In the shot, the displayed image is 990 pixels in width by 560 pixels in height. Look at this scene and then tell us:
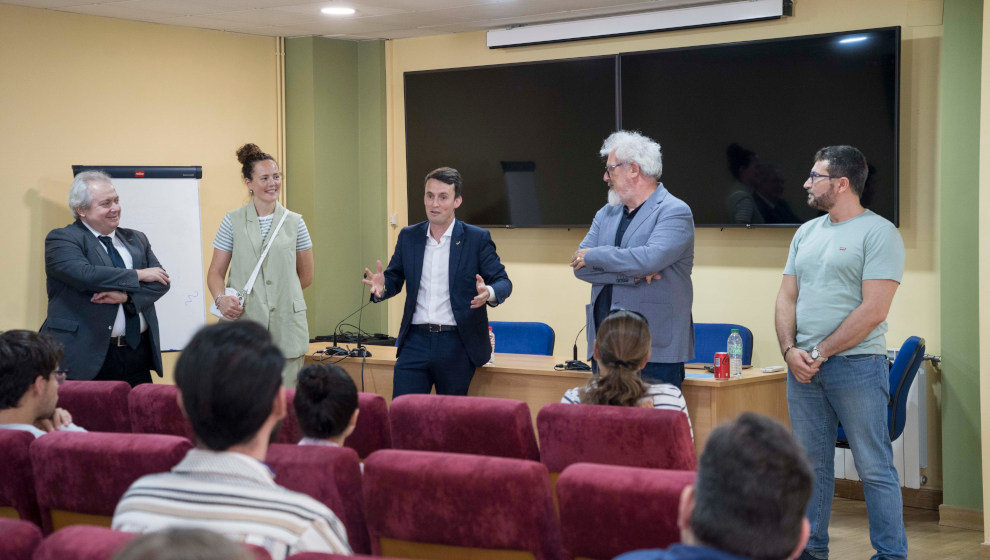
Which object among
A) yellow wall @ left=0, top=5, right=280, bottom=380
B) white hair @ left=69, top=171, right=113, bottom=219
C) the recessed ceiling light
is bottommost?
white hair @ left=69, top=171, right=113, bottom=219

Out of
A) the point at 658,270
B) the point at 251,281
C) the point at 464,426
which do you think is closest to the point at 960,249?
the point at 658,270

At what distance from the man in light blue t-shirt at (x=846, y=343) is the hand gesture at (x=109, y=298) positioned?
2865 mm

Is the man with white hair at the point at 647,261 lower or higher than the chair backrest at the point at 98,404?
higher

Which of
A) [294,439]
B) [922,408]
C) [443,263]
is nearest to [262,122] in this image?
[443,263]

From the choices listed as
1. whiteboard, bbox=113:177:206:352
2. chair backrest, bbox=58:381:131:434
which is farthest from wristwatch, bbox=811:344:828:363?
whiteboard, bbox=113:177:206:352

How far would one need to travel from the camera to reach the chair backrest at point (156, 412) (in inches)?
132

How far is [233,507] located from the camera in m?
1.74

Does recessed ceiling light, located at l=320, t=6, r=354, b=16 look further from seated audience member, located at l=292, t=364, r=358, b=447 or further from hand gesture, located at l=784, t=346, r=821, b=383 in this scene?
seated audience member, located at l=292, t=364, r=358, b=447

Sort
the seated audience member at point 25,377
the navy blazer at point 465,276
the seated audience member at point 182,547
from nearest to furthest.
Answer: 1. the seated audience member at point 182,547
2. the seated audience member at point 25,377
3. the navy blazer at point 465,276

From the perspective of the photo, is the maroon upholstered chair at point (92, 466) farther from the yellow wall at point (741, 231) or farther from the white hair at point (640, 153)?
the yellow wall at point (741, 231)

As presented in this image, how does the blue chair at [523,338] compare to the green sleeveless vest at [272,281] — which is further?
the blue chair at [523,338]

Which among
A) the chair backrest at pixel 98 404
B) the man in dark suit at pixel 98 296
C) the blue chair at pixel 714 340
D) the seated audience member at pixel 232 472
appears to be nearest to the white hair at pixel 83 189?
the man in dark suit at pixel 98 296

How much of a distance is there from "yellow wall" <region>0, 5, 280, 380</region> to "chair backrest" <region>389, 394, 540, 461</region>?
371 cm

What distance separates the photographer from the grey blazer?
3994 millimetres
